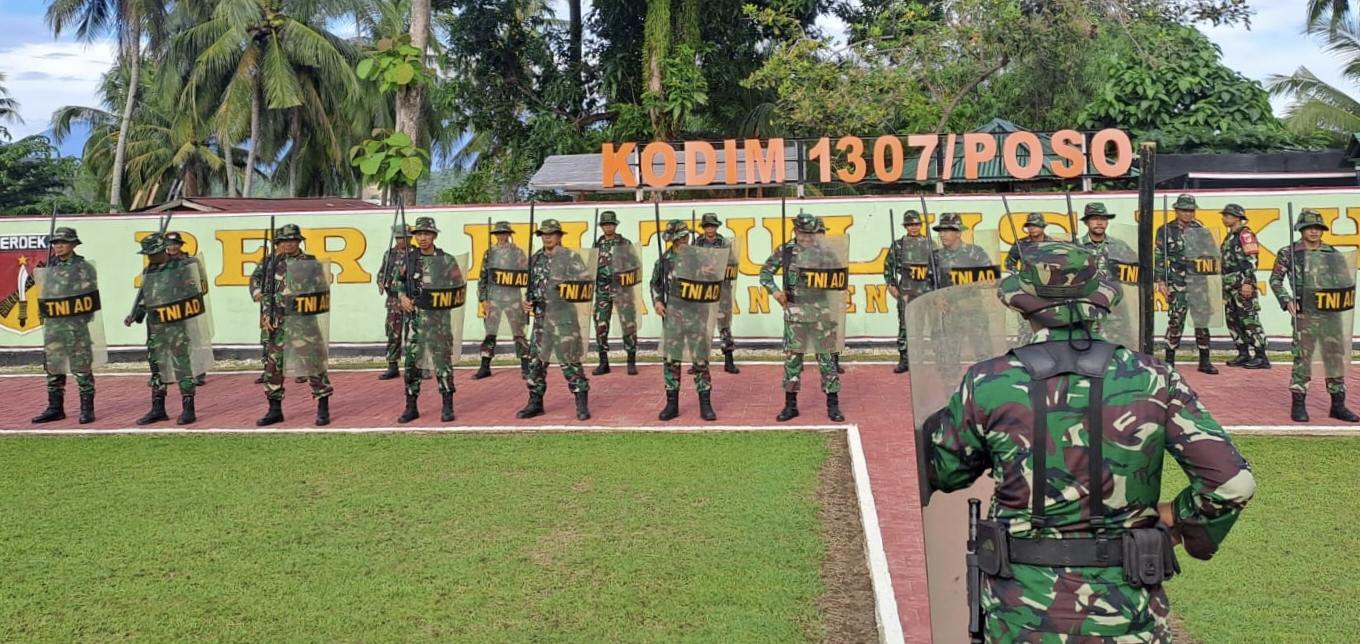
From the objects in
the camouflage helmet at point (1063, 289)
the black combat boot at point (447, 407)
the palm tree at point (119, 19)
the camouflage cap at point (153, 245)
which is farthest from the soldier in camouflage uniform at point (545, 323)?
the palm tree at point (119, 19)

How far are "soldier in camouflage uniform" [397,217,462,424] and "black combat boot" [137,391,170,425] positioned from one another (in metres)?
2.54

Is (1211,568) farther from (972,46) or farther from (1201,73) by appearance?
(1201,73)

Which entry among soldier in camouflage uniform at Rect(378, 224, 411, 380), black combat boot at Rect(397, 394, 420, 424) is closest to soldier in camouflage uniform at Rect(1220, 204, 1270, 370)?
black combat boot at Rect(397, 394, 420, 424)

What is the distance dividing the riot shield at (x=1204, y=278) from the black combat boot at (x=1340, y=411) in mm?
2868

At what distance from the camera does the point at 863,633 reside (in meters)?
5.11

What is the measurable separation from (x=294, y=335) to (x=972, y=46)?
14.4 meters

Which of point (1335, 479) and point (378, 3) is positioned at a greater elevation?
point (378, 3)

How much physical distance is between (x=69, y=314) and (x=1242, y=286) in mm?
12765

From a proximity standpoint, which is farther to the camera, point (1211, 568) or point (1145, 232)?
point (1211, 568)

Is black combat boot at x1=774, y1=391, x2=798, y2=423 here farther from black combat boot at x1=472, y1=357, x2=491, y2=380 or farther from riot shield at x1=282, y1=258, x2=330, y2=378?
black combat boot at x1=472, y1=357, x2=491, y2=380

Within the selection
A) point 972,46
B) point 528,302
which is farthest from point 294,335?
point 972,46

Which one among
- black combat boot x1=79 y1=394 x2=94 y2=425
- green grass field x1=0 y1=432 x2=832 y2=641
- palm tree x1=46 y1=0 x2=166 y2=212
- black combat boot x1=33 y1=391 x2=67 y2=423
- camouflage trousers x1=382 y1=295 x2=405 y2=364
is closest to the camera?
green grass field x1=0 y1=432 x2=832 y2=641

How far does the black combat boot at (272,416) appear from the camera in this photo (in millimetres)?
10719

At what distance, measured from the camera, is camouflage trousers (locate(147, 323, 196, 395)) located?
10.7 metres
